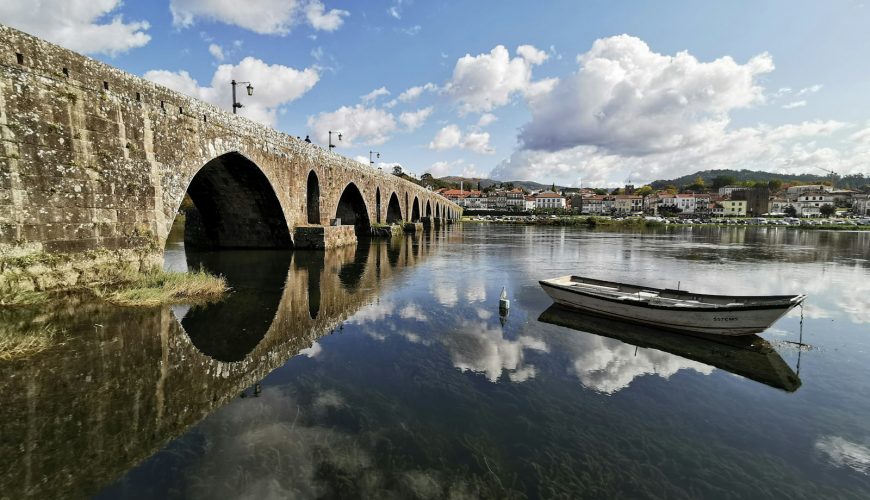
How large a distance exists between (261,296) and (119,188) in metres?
5.66

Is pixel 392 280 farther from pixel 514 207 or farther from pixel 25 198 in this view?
pixel 514 207

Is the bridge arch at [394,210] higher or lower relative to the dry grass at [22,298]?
higher

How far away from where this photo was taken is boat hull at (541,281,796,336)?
9.86m

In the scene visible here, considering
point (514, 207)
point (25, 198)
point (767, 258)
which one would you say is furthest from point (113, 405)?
point (514, 207)

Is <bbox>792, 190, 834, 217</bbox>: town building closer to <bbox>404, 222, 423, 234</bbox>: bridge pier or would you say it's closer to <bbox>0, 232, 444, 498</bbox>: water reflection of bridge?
<bbox>404, 222, 423, 234</bbox>: bridge pier

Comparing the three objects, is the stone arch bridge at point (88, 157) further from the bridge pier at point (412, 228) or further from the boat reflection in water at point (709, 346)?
the bridge pier at point (412, 228)

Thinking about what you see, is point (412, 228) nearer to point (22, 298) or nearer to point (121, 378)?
point (22, 298)

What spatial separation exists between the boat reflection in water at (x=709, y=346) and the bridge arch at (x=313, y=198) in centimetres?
2335

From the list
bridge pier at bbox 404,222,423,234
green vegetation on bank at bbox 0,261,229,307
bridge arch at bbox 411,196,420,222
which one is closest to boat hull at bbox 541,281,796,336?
green vegetation on bank at bbox 0,261,229,307

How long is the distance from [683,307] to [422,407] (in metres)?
7.94

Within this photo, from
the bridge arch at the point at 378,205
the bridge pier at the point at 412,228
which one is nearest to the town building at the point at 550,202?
the bridge pier at the point at 412,228

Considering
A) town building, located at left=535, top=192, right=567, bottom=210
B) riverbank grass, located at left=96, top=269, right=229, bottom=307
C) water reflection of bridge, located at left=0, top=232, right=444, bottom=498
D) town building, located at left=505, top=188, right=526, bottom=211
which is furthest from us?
town building, located at left=535, top=192, right=567, bottom=210

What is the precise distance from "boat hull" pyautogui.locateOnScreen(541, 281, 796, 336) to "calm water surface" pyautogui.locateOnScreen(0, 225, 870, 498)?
0.40m

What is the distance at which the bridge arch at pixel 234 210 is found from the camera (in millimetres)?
23938
